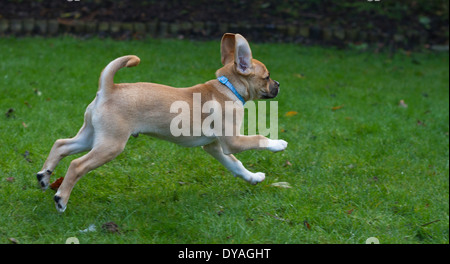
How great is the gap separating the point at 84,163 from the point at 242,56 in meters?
1.62

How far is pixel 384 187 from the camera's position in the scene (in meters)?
5.04

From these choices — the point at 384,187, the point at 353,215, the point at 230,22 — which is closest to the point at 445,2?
the point at 230,22

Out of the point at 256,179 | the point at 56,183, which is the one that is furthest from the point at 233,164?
the point at 56,183

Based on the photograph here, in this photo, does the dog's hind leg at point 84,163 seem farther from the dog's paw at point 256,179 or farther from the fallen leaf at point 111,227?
the dog's paw at point 256,179

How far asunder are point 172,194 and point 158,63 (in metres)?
4.90

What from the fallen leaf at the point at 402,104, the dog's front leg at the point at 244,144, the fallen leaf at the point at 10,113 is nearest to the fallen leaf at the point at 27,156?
the fallen leaf at the point at 10,113

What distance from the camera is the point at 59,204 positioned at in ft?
12.6

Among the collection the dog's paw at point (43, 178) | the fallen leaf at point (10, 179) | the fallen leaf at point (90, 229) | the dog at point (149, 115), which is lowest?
the fallen leaf at point (90, 229)

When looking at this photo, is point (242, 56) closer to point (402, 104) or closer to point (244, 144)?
point (244, 144)

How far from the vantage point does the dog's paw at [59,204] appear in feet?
12.6

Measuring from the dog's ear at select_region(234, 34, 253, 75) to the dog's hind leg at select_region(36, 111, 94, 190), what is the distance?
4.45 ft

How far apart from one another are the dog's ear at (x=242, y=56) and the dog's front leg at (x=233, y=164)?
0.69 m

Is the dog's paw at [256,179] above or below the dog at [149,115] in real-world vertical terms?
below
